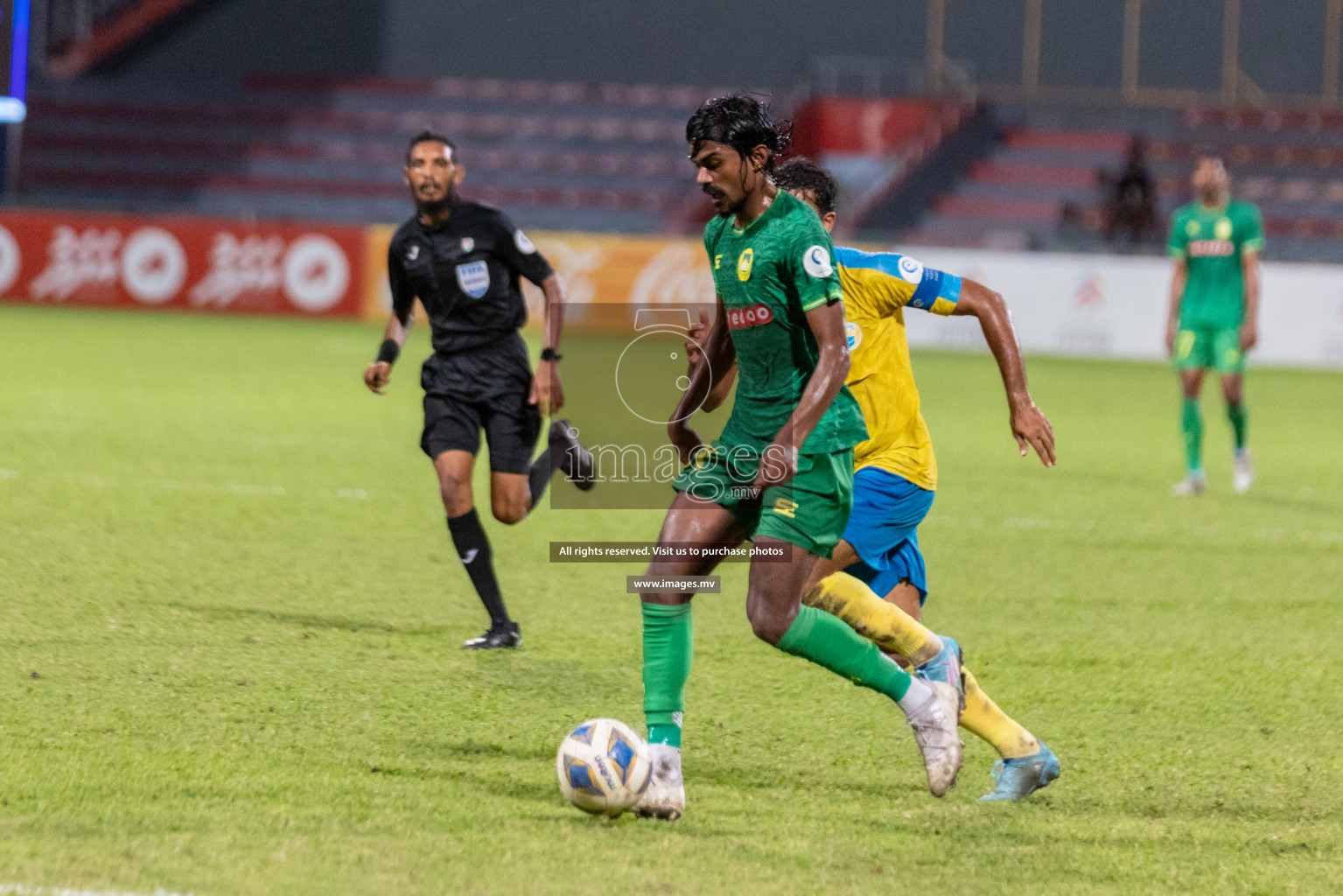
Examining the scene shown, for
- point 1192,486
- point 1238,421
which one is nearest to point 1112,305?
point 1238,421

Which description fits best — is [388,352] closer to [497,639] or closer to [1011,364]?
[497,639]

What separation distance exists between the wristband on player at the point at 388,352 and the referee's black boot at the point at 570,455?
0.77 metres

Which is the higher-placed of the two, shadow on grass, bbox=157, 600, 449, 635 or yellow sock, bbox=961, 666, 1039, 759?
yellow sock, bbox=961, 666, 1039, 759

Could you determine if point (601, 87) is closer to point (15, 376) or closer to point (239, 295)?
point (239, 295)

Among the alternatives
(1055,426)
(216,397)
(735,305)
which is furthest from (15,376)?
(735,305)

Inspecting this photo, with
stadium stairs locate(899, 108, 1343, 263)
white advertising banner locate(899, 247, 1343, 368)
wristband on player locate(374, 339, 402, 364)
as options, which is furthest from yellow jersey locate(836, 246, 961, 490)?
stadium stairs locate(899, 108, 1343, 263)

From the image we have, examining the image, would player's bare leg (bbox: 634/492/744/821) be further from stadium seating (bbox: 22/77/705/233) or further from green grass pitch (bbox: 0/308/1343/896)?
stadium seating (bbox: 22/77/705/233)

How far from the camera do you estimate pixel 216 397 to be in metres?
14.0

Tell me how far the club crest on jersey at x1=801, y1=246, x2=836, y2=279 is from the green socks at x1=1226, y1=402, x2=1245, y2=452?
7.68 m

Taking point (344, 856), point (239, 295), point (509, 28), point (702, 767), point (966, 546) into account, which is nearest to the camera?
point (344, 856)

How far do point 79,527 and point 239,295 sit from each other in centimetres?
1539

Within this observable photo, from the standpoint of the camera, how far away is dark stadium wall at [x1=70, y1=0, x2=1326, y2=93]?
26359mm

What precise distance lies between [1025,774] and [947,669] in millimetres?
350

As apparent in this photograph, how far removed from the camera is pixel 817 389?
12.9ft
